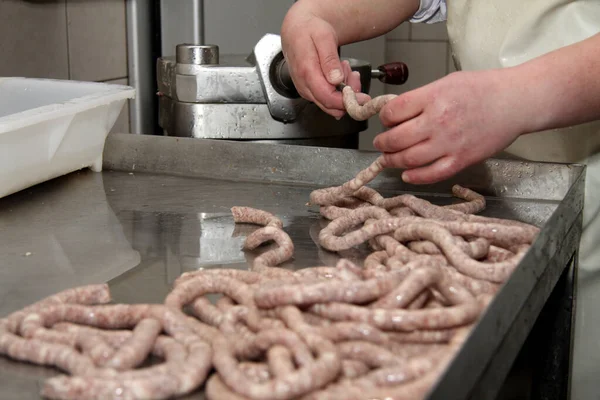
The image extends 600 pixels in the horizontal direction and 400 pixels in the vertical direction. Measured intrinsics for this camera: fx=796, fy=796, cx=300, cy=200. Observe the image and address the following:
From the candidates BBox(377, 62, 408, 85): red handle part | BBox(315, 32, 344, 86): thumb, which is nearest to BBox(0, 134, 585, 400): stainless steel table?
BBox(315, 32, 344, 86): thumb

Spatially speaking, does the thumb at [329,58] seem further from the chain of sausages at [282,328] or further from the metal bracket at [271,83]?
the chain of sausages at [282,328]

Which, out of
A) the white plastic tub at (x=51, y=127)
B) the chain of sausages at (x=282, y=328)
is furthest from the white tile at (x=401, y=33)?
the chain of sausages at (x=282, y=328)

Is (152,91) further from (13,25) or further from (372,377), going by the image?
(372,377)

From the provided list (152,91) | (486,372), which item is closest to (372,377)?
(486,372)

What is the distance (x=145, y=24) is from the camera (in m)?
2.34

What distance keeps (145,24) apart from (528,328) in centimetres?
174

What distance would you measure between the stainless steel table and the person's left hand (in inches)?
5.3

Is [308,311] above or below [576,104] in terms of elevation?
below

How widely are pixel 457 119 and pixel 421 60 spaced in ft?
7.68

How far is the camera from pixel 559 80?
109 cm

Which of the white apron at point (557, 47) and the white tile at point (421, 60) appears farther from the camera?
the white tile at point (421, 60)

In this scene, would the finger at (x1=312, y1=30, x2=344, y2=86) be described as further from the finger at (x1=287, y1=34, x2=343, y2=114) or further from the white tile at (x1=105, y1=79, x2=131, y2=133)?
the white tile at (x1=105, y1=79, x2=131, y2=133)

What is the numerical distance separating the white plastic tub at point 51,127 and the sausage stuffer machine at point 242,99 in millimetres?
189

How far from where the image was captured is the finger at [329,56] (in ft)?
4.43
